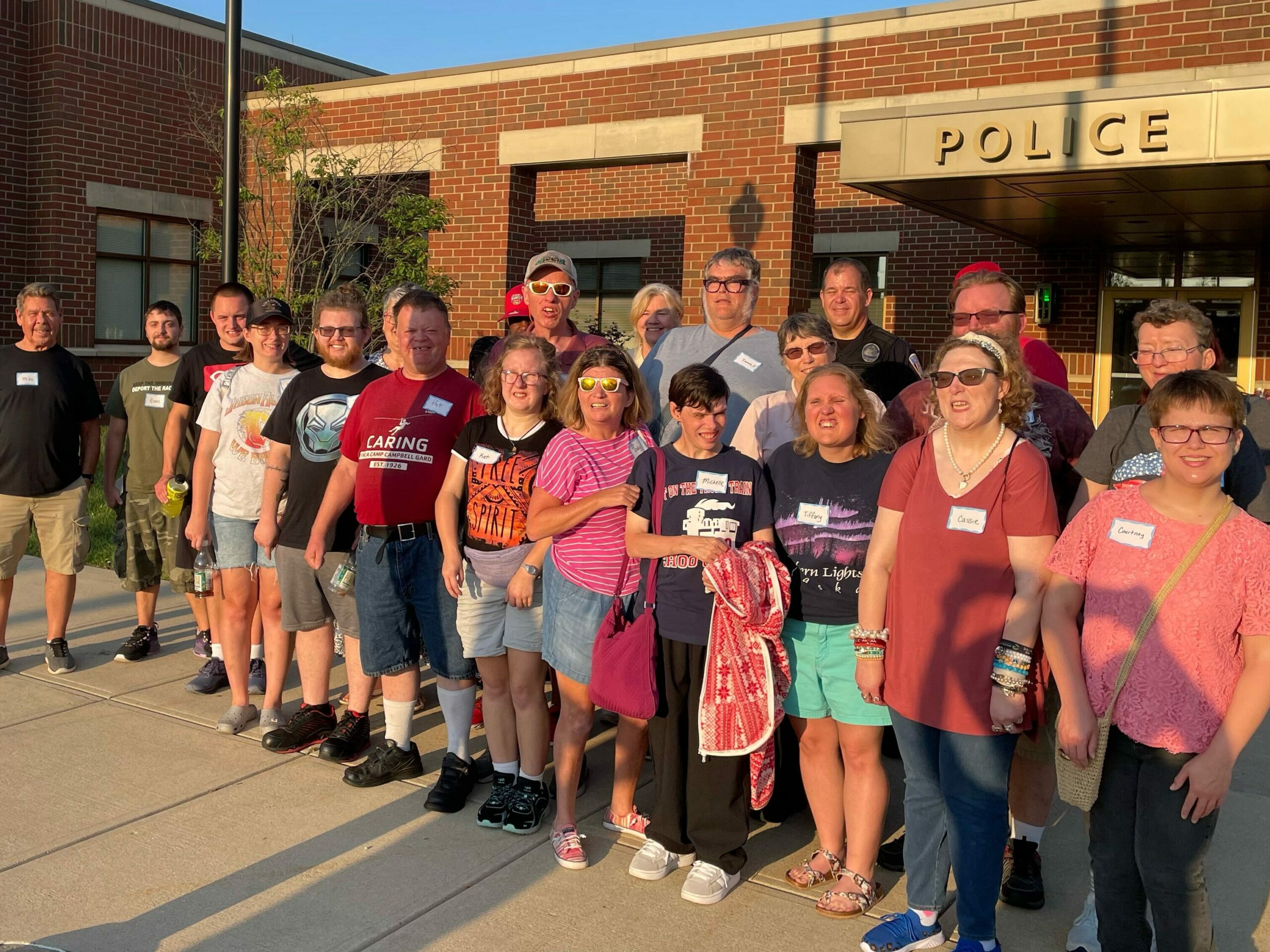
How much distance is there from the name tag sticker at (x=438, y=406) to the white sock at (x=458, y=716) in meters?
1.15

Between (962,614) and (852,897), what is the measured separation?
113cm

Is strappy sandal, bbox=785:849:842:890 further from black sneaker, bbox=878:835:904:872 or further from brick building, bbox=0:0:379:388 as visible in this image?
brick building, bbox=0:0:379:388

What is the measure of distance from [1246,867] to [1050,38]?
24.8 ft

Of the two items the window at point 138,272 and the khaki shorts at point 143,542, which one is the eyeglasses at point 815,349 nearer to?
the khaki shorts at point 143,542

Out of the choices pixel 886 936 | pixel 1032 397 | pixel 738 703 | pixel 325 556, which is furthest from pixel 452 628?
pixel 1032 397

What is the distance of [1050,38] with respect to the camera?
31.6ft

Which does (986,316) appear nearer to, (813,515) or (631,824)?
(813,515)

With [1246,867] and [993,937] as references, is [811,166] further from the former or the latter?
[993,937]

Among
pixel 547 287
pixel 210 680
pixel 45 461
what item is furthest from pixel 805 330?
pixel 45 461

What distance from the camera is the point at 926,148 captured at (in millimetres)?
8484

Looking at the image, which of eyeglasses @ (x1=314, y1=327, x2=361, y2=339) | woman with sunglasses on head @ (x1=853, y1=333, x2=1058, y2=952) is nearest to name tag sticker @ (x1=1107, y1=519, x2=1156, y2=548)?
woman with sunglasses on head @ (x1=853, y1=333, x2=1058, y2=952)

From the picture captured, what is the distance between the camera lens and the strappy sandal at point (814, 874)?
13.0 feet

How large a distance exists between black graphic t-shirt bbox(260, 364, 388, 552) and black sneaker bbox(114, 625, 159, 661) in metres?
2.03

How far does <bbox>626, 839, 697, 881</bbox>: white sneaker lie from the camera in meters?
3.97
